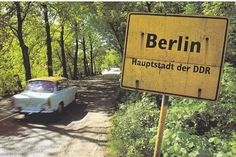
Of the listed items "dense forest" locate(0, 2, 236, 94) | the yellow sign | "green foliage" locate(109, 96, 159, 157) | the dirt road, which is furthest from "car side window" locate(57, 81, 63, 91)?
the yellow sign

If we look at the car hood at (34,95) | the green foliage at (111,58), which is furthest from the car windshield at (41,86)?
the green foliage at (111,58)

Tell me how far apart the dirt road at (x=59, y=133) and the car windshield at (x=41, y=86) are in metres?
1.04

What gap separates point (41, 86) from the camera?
52.4ft

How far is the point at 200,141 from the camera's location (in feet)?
21.7

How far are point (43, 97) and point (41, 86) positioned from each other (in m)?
0.98

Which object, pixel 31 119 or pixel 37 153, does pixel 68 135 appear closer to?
pixel 37 153

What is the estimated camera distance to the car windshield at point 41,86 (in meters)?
15.8

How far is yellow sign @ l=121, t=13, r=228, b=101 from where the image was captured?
139 inches

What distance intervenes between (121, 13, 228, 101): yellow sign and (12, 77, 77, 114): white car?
37.8 ft

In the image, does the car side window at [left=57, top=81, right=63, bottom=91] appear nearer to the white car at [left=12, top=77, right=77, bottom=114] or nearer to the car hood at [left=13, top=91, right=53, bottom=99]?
the white car at [left=12, top=77, right=77, bottom=114]

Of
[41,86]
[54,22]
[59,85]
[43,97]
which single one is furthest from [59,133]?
[54,22]

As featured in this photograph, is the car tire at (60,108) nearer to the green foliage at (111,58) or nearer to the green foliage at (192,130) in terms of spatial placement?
the green foliage at (192,130)

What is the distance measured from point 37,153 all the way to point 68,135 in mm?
2128

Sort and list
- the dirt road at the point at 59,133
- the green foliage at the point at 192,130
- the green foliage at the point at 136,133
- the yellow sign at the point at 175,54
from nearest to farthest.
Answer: the yellow sign at the point at 175,54 < the green foliage at the point at 192,130 < the green foliage at the point at 136,133 < the dirt road at the point at 59,133
